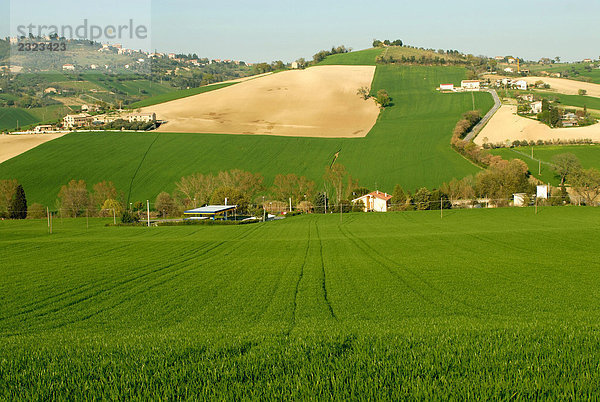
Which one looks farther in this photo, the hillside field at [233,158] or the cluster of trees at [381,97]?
the cluster of trees at [381,97]

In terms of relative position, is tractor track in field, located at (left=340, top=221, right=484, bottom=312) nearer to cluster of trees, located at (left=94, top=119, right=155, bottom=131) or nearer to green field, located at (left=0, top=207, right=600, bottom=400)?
green field, located at (left=0, top=207, right=600, bottom=400)

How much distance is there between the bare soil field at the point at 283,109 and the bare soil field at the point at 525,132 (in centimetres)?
3292

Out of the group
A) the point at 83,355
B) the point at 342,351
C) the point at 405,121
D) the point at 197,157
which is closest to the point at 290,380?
the point at 342,351

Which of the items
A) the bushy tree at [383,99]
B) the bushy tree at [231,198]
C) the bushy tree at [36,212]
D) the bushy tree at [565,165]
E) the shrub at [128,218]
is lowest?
the shrub at [128,218]

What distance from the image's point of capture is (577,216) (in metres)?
67.8

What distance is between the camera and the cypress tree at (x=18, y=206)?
8988 cm

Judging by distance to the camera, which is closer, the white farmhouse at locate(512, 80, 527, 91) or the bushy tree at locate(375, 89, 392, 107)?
the bushy tree at locate(375, 89, 392, 107)

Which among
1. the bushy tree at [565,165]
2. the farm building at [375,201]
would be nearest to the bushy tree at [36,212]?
the farm building at [375,201]

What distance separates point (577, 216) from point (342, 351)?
70.9 meters

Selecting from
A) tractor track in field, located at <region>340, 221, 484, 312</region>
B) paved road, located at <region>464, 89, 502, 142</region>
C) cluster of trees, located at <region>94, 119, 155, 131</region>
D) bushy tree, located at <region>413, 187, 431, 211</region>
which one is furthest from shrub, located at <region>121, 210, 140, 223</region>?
paved road, located at <region>464, 89, 502, 142</region>

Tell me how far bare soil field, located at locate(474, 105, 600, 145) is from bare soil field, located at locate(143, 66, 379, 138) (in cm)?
3292

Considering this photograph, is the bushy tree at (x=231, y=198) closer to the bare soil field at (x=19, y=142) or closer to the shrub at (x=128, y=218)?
the shrub at (x=128, y=218)

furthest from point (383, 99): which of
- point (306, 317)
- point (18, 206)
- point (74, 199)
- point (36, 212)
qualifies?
point (306, 317)

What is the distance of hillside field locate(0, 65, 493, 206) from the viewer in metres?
106
